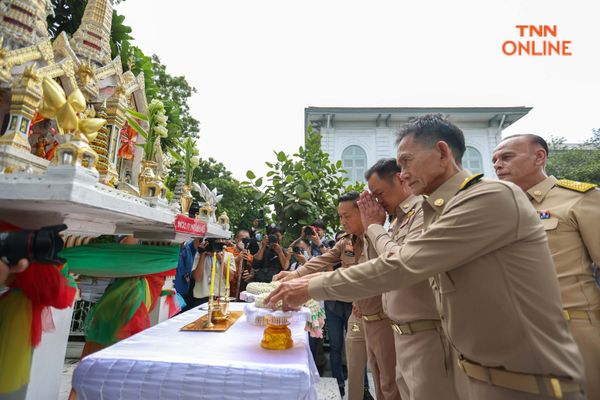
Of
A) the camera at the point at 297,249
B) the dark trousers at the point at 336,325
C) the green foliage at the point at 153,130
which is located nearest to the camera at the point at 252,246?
the camera at the point at 297,249

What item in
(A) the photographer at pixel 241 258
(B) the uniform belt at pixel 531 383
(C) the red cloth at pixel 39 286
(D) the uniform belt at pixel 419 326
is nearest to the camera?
(B) the uniform belt at pixel 531 383

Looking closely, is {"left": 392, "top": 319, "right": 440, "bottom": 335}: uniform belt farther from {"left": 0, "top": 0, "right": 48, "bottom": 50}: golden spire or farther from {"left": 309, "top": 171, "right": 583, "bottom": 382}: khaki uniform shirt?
{"left": 0, "top": 0, "right": 48, "bottom": 50}: golden spire

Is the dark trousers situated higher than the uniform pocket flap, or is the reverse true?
the uniform pocket flap

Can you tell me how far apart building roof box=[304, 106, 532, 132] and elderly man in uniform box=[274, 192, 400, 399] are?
12557 millimetres

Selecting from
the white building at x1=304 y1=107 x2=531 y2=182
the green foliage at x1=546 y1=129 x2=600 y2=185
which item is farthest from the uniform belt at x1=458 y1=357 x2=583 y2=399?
the green foliage at x1=546 y1=129 x2=600 y2=185

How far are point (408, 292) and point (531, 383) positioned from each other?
2.70 feet

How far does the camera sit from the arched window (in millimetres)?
14922

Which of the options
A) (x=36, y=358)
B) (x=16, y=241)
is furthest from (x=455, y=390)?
(x=36, y=358)

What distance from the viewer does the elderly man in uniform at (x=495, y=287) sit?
3.93 ft

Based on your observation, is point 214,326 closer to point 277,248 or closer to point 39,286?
point 39,286

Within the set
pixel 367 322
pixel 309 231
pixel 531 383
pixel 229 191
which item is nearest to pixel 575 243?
pixel 531 383

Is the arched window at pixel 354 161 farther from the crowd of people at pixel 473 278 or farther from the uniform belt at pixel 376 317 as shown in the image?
the uniform belt at pixel 376 317

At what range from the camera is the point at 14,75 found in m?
2.26

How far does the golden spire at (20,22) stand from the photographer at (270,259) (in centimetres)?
359
